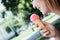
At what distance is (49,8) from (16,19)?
19 cm

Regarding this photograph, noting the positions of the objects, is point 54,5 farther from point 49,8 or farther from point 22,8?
point 22,8

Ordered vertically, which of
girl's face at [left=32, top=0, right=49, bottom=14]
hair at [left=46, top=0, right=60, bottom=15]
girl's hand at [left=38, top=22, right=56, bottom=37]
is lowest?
girl's hand at [left=38, top=22, right=56, bottom=37]

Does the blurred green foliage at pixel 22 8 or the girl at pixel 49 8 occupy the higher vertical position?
the blurred green foliage at pixel 22 8

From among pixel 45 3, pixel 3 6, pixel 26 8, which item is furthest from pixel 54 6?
pixel 3 6

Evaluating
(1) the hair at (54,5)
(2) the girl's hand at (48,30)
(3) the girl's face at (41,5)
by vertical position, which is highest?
(3) the girl's face at (41,5)

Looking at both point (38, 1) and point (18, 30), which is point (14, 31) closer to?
point (18, 30)

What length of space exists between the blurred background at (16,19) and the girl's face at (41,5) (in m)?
0.02

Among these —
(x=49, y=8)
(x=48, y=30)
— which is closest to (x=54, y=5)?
(x=49, y=8)

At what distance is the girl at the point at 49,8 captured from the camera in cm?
113

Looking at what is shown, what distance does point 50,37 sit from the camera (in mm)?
1176

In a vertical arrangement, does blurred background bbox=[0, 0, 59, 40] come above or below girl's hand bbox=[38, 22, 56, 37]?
above

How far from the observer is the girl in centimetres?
113

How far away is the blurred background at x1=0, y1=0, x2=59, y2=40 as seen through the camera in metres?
1.12

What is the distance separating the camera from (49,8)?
3.77 ft
